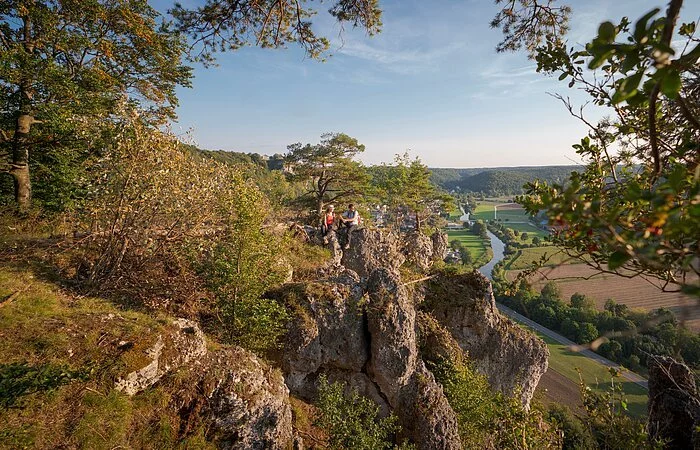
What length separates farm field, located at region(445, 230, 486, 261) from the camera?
7900cm

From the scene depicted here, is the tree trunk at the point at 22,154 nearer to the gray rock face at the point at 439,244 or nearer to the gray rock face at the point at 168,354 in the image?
the gray rock face at the point at 168,354

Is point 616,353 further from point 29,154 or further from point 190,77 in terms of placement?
point 29,154

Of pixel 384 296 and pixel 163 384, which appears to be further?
pixel 384 296

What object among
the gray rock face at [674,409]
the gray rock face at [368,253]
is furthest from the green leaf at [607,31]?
the gray rock face at [368,253]

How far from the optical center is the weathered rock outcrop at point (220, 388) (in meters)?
5.41

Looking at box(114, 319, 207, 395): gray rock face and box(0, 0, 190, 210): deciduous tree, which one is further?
box(0, 0, 190, 210): deciduous tree

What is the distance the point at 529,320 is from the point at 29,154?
6156 cm

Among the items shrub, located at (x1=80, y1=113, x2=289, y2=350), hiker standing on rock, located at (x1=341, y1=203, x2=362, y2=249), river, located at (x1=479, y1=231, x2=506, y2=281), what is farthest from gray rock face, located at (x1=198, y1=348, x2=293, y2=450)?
river, located at (x1=479, y1=231, x2=506, y2=281)

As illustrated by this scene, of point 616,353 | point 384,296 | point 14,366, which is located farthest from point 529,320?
point 14,366

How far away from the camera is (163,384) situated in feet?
17.6

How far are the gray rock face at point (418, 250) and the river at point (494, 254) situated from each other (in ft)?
159

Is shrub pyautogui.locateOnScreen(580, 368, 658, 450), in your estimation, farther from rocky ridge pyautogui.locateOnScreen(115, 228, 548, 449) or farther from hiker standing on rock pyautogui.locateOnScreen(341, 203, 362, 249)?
hiker standing on rock pyautogui.locateOnScreen(341, 203, 362, 249)

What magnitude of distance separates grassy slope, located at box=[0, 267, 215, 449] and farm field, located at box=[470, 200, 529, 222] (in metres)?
129

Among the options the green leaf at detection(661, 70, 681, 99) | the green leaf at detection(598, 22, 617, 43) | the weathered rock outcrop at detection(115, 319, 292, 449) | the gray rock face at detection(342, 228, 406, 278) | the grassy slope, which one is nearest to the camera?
the green leaf at detection(661, 70, 681, 99)
